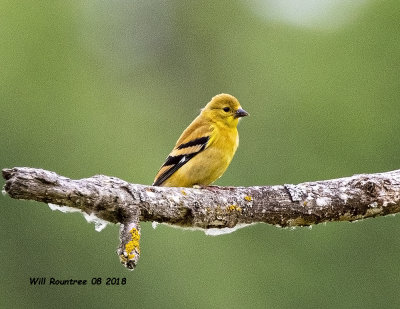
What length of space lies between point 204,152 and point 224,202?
223 cm

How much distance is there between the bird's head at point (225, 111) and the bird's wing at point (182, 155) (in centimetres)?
49

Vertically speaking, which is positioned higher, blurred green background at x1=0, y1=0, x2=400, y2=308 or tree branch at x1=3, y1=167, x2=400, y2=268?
blurred green background at x1=0, y1=0, x2=400, y2=308

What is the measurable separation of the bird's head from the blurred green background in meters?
9.76

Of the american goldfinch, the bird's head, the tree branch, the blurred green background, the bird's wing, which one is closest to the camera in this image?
the tree branch

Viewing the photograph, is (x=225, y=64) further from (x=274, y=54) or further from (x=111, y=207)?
(x=111, y=207)

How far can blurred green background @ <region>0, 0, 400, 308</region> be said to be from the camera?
21.1 metres

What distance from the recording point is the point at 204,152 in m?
8.37

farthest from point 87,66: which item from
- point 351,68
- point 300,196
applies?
point 300,196

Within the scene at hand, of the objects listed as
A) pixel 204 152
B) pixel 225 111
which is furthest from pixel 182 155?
pixel 225 111

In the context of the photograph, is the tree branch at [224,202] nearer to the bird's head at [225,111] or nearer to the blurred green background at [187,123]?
the bird's head at [225,111]

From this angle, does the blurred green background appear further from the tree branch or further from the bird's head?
the tree branch

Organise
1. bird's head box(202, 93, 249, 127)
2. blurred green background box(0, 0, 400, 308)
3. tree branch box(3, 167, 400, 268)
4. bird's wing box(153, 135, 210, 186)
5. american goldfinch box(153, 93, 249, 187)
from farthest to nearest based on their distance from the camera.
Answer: blurred green background box(0, 0, 400, 308) < bird's head box(202, 93, 249, 127) < bird's wing box(153, 135, 210, 186) < american goldfinch box(153, 93, 249, 187) < tree branch box(3, 167, 400, 268)

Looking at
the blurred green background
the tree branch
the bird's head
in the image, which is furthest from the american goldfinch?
the blurred green background

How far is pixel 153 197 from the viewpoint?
5582 mm
